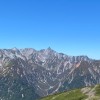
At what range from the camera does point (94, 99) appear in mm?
183500

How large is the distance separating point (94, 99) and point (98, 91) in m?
16.0

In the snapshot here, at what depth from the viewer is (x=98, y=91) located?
198 metres

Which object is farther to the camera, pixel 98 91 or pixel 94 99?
pixel 98 91

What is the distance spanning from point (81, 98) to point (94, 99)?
565 inches

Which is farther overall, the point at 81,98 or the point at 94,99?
the point at 81,98

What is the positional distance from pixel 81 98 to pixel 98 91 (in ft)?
39.8
